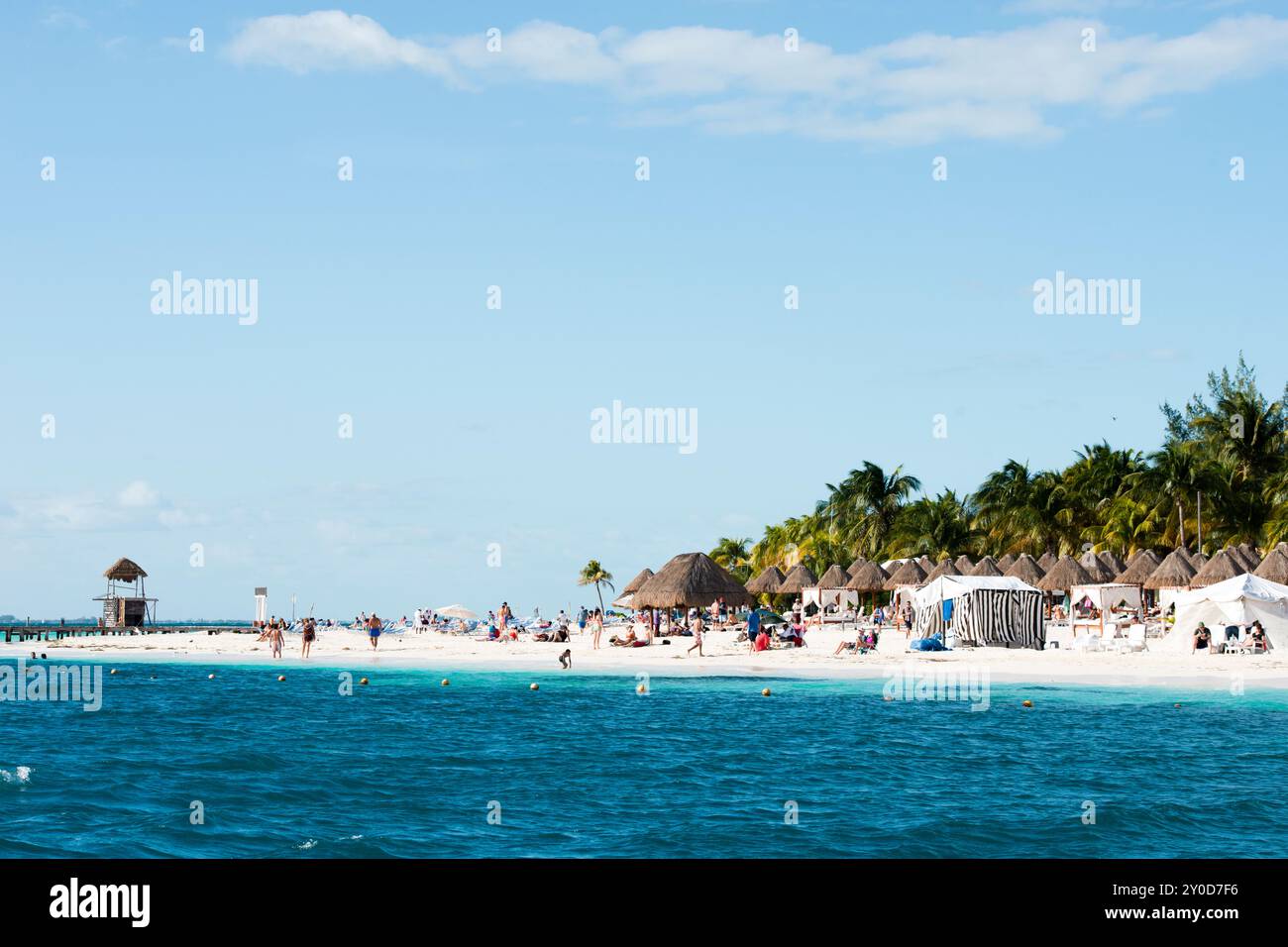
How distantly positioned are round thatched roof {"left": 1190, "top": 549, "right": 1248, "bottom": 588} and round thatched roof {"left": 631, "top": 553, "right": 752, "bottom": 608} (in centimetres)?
1875

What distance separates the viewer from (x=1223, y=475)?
63.3 m

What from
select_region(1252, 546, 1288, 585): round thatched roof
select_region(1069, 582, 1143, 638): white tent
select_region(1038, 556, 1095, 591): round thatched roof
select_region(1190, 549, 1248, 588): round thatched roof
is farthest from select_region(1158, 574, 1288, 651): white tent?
select_region(1038, 556, 1095, 591): round thatched roof

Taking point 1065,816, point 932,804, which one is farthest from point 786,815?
point 1065,816

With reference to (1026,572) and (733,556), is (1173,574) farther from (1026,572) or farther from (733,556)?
(733,556)

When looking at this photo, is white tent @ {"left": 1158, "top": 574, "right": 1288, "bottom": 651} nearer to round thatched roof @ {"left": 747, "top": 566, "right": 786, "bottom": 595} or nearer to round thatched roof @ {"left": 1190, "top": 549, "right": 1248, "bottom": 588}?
round thatched roof @ {"left": 1190, "top": 549, "right": 1248, "bottom": 588}

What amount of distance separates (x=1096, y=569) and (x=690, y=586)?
22.5m

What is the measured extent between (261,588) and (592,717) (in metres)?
43.1

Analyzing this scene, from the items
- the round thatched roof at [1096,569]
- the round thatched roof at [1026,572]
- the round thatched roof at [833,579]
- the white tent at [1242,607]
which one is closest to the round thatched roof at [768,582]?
the round thatched roof at [833,579]

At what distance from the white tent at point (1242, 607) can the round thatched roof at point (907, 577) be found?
83.8 feet

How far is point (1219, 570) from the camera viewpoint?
51.2m

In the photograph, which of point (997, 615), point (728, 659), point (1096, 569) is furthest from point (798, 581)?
point (997, 615)

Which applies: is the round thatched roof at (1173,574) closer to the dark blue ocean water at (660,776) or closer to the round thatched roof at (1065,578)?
the round thatched roof at (1065,578)

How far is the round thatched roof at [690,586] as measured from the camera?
48062 mm
